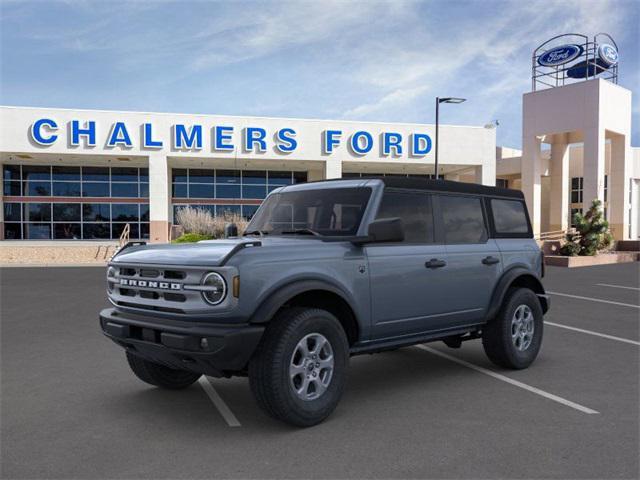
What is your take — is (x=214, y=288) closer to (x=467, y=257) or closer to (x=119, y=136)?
(x=467, y=257)

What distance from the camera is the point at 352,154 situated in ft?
111

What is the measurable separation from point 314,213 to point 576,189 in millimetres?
44206

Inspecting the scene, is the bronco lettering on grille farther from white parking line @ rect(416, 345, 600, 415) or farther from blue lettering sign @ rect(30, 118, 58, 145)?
blue lettering sign @ rect(30, 118, 58, 145)

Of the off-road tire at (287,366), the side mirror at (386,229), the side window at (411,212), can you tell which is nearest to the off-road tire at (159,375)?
the off-road tire at (287,366)

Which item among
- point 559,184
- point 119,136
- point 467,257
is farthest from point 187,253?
point 559,184

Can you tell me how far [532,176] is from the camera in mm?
33125

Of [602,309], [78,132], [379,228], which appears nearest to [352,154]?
[78,132]

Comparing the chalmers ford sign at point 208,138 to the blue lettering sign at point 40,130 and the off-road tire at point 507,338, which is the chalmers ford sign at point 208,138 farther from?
the off-road tire at point 507,338

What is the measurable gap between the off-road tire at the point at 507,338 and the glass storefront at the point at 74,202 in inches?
1269

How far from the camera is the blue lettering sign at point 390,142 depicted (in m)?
33.9

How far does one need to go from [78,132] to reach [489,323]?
2886cm

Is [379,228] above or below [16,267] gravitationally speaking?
above

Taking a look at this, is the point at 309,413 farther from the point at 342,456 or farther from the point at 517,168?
the point at 517,168

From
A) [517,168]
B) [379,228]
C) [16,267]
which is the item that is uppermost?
[517,168]
